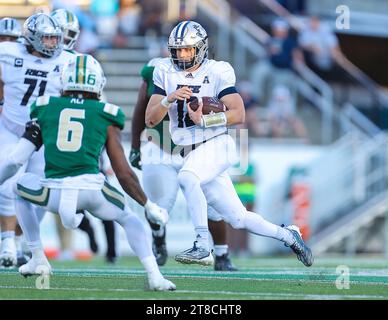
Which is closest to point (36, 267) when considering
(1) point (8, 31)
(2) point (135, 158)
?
(2) point (135, 158)

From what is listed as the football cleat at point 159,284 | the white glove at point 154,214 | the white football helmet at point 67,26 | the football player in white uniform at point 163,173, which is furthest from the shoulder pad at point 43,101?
the white football helmet at point 67,26

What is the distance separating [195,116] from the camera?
25.4ft

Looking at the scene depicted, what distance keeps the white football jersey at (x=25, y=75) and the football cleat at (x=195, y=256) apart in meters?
2.15

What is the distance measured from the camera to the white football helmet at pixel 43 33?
876cm

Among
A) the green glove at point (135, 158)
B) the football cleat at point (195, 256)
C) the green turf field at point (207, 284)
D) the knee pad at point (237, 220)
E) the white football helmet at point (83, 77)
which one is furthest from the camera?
the green glove at point (135, 158)

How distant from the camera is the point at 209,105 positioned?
7.89 m

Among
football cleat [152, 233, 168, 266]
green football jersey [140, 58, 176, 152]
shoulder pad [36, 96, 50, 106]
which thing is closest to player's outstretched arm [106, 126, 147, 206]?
shoulder pad [36, 96, 50, 106]

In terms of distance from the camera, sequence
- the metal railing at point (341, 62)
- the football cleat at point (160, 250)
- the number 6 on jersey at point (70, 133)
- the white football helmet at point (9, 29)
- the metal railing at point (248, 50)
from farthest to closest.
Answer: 1. the metal railing at point (341, 62)
2. the metal railing at point (248, 50)
3. the white football helmet at point (9, 29)
4. the football cleat at point (160, 250)
5. the number 6 on jersey at point (70, 133)

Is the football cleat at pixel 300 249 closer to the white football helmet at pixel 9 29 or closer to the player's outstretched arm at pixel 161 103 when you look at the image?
the player's outstretched arm at pixel 161 103

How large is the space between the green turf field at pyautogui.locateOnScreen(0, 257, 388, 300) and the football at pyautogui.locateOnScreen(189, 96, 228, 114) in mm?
1119

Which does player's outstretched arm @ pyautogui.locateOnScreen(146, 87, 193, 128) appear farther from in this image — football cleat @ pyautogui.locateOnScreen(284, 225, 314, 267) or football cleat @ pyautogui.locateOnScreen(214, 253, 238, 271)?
football cleat @ pyautogui.locateOnScreen(214, 253, 238, 271)

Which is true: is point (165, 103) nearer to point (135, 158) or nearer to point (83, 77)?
point (83, 77)

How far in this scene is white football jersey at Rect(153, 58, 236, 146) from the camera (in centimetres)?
793
